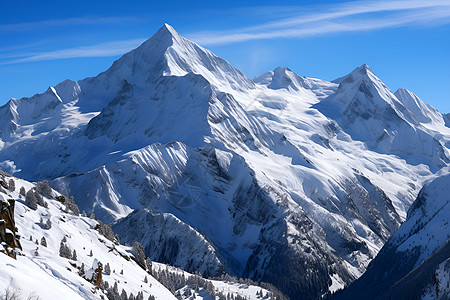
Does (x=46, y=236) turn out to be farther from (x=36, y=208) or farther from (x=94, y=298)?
(x=94, y=298)

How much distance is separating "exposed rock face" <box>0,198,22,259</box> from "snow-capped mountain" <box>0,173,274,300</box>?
1.18 meters

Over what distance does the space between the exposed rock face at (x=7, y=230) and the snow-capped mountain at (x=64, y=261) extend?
3.87ft

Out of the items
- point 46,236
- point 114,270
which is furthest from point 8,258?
point 114,270

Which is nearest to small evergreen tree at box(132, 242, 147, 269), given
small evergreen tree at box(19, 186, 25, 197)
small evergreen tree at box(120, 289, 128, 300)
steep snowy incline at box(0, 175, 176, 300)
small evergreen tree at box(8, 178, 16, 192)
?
steep snowy incline at box(0, 175, 176, 300)

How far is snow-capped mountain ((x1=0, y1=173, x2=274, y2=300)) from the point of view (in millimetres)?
80812

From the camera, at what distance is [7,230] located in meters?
100

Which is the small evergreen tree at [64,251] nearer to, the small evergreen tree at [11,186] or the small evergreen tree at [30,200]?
the small evergreen tree at [30,200]

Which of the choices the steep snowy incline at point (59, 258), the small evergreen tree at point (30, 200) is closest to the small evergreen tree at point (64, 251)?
the steep snowy incline at point (59, 258)

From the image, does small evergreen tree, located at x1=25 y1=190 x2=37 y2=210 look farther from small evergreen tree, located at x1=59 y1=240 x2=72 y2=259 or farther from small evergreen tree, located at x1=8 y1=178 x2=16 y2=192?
small evergreen tree, located at x1=59 y1=240 x2=72 y2=259

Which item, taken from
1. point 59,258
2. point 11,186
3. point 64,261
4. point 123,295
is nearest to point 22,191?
point 11,186

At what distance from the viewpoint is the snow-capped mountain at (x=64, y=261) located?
80812mm

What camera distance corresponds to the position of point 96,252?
146000 millimetres

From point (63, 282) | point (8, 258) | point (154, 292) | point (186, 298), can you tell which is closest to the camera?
point (8, 258)

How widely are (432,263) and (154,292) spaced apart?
101 m
